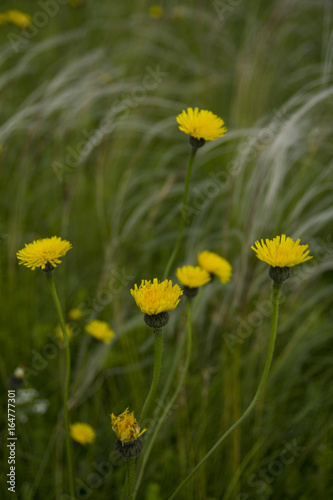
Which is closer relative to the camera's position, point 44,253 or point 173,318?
point 44,253

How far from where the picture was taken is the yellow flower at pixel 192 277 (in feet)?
2.16

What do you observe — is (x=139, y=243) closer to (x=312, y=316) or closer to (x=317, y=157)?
(x=312, y=316)

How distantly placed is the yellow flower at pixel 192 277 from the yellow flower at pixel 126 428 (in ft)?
0.68

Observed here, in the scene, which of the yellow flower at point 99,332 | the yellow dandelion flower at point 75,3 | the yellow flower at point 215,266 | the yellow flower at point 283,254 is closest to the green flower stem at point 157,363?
the yellow flower at point 283,254

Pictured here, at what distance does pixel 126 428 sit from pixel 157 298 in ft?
0.49

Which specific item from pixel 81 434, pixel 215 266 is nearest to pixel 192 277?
pixel 215 266

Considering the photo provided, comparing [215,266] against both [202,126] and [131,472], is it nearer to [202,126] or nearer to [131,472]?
[202,126]

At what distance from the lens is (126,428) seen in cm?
51

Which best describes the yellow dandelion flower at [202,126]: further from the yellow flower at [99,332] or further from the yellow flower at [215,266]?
the yellow flower at [99,332]

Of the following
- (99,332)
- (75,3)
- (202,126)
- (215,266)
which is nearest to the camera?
(202,126)

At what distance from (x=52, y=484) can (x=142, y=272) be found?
2.06ft

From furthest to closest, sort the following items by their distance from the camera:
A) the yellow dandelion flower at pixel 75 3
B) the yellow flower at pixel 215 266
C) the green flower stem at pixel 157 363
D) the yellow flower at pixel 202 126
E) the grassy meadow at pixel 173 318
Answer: the yellow dandelion flower at pixel 75 3, the grassy meadow at pixel 173 318, the yellow flower at pixel 215 266, the yellow flower at pixel 202 126, the green flower stem at pixel 157 363

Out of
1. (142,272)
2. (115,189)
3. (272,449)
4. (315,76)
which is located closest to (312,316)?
(272,449)

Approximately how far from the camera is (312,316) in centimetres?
102
